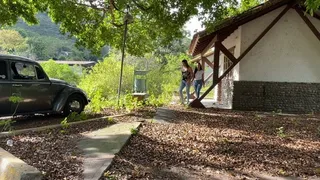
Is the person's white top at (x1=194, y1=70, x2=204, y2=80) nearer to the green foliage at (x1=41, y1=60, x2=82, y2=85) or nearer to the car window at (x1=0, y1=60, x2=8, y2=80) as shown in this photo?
the car window at (x1=0, y1=60, x2=8, y2=80)


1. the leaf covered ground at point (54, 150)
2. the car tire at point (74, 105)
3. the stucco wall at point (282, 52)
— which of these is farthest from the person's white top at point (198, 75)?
the leaf covered ground at point (54, 150)

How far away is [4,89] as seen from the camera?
7.46 metres

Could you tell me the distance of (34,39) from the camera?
64312mm

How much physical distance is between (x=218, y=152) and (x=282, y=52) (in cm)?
784

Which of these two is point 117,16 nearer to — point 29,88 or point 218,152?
point 29,88

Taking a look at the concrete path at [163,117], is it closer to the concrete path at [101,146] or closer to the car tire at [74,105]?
the concrete path at [101,146]

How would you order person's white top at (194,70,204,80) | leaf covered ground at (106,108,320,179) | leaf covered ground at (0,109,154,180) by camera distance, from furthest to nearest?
1. person's white top at (194,70,204,80)
2. leaf covered ground at (106,108,320,179)
3. leaf covered ground at (0,109,154,180)

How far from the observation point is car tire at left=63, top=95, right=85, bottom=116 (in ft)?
28.8

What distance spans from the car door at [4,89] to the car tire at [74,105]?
154 centimetres

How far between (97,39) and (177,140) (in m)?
8.93

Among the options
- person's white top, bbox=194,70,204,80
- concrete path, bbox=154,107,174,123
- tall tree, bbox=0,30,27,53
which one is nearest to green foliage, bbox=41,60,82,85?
person's white top, bbox=194,70,204,80

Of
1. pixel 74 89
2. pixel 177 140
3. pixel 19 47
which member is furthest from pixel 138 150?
pixel 19 47

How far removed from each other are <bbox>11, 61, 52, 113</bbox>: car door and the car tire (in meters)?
0.49

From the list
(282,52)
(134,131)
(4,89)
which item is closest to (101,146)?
(134,131)
